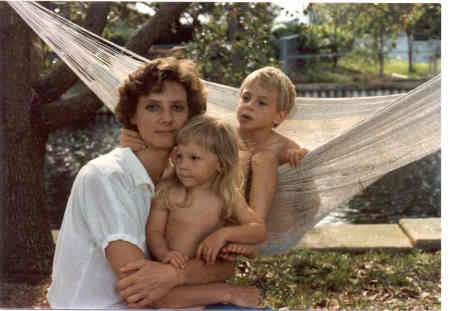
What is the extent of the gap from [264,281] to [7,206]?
1.51 m

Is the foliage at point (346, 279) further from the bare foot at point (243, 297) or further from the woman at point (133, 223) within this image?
the woman at point (133, 223)

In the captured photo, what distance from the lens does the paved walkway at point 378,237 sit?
11.3 ft

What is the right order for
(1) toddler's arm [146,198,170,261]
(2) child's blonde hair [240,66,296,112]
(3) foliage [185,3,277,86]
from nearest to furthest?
(1) toddler's arm [146,198,170,261] < (2) child's blonde hair [240,66,296,112] < (3) foliage [185,3,277,86]

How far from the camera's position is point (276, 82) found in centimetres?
195

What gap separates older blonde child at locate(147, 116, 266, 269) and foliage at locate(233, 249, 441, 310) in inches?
51.0

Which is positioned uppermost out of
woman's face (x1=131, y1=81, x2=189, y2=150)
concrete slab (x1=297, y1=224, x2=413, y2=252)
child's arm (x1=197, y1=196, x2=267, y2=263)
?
woman's face (x1=131, y1=81, x2=189, y2=150)

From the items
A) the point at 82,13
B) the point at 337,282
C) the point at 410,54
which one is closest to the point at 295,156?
the point at 337,282

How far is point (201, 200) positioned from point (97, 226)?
0.33 m

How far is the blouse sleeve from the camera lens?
1.36m

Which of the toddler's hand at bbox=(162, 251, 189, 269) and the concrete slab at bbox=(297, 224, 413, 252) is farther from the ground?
the toddler's hand at bbox=(162, 251, 189, 269)

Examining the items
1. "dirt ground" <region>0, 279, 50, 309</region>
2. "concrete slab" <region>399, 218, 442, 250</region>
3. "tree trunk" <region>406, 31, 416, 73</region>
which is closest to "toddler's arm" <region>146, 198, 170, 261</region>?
"dirt ground" <region>0, 279, 50, 309</region>

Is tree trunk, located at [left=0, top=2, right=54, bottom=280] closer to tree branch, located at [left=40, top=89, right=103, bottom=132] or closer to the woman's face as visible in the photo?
tree branch, located at [left=40, top=89, right=103, bottom=132]

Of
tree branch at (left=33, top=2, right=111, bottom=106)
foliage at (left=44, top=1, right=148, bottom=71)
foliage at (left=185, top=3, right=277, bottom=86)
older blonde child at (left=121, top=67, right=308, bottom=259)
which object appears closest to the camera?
older blonde child at (left=121, top=67, right=308, bottom=259)

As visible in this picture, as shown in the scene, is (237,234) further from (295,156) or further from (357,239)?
(357,239)
